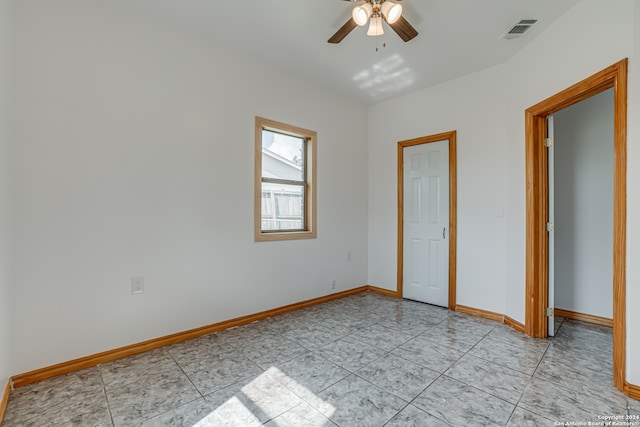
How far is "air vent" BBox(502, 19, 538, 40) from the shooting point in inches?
Answer: 98.4

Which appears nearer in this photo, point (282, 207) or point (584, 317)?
point (584, 317)

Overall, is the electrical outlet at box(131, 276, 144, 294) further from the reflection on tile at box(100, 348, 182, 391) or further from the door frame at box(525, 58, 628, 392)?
the door frame at box(525, 58, 628, 392)

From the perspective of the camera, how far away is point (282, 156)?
143 inches

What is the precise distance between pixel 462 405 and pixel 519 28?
120 inches

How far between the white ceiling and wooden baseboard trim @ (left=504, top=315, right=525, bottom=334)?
2.76 meters

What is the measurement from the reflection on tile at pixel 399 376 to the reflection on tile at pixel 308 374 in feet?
0.66

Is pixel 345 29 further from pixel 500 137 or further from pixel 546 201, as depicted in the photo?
pixel 546 201

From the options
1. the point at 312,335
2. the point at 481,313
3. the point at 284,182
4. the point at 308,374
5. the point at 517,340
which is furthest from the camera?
the point at 284,182

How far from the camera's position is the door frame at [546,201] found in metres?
1.91

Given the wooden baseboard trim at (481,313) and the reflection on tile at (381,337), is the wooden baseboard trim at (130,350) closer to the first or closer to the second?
the reflection on tile at (381,337)

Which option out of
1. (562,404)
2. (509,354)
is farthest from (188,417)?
(509,354)

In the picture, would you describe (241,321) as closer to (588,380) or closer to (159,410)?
(159,410)

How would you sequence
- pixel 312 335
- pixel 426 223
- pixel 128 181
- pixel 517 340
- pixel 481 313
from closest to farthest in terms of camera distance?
pixel 128 181 < pixel 517 340 < pixel 312 335 < pixel 481 313 < pixel 426 223

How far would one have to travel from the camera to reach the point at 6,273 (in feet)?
6.06
